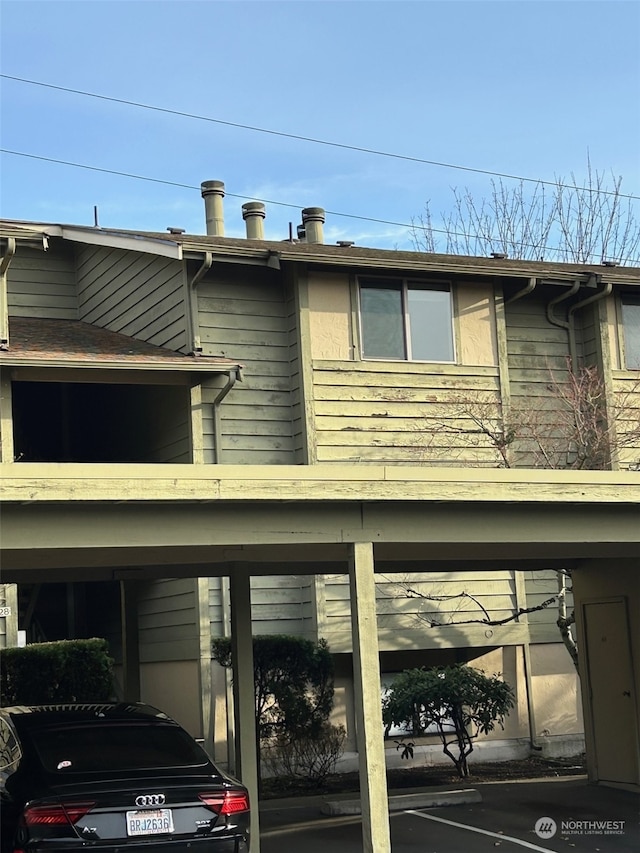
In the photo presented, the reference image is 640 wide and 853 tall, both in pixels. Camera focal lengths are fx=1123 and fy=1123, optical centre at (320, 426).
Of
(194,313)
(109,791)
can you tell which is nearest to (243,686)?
(109,791)

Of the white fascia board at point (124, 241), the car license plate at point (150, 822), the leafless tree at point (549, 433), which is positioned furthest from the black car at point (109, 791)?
the leafless tree at point (549, 433)

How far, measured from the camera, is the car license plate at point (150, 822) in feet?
23.8

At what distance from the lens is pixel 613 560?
13.1 meters

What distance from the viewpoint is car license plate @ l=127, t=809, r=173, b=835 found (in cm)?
725

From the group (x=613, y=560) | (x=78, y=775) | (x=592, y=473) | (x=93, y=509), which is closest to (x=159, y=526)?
(x=93, y=509)

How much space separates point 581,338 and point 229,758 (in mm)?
8674

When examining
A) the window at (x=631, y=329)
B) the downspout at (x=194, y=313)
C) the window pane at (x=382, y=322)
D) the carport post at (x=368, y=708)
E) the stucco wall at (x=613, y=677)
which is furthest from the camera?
the window at (x=631, y=329)

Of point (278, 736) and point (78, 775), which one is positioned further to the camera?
point (278, 736)

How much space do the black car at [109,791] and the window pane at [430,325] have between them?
368 inches

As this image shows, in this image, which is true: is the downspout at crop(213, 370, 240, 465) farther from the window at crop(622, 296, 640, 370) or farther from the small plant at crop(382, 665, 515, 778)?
the window at crop(622, 296, 640, 370)

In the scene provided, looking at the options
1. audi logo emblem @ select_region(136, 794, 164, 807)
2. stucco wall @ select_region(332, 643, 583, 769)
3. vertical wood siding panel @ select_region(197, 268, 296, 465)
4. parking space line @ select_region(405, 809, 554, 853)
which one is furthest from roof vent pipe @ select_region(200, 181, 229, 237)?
audi logo emblem @ select_region(136, 794, 164, 807)

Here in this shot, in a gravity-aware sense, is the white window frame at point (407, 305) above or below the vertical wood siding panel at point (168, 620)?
above

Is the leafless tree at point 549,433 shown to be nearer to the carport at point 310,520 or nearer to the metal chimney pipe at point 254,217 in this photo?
the carport at point 310,520

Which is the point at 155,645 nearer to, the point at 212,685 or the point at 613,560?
the point at 212,685
